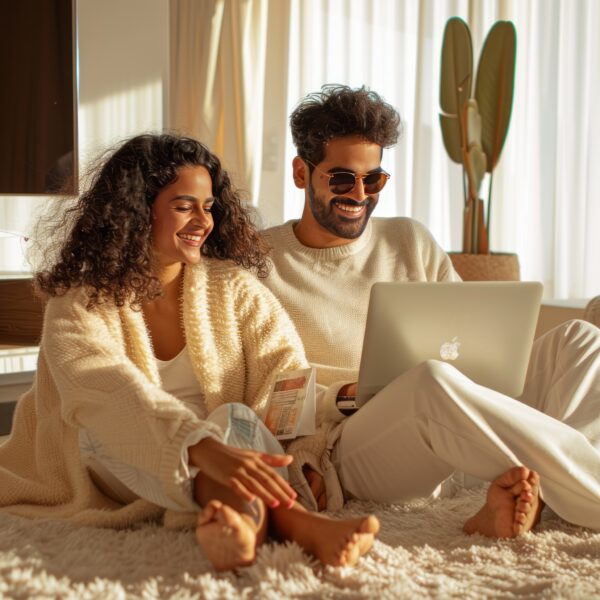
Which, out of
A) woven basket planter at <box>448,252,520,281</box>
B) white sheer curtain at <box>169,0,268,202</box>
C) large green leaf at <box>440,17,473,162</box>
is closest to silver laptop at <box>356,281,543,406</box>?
woven basket planter at <box>448,252,520,281</box>

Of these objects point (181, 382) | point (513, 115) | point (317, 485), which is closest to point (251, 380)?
point (181, 382)

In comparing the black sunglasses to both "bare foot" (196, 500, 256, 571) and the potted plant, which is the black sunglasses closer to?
"bare foot" (196, 500, 256, 571)

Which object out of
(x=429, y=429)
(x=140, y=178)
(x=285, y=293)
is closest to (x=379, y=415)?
(x=429, y=429)

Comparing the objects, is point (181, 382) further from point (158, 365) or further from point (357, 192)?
point (357, 192)

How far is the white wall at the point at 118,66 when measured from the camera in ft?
13.5

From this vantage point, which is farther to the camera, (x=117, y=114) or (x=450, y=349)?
(x=117, y=114)

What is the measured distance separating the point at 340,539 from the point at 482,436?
389 mm

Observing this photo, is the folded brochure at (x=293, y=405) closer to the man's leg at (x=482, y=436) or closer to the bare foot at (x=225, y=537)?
the man's leg at (x=482, y=436)

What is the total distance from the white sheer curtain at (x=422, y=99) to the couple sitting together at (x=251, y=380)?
243 centimetres

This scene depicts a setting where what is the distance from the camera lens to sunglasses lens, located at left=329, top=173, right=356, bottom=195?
242cm

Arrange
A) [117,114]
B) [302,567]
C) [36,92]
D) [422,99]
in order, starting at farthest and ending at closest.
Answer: [422,99] < [117,114] < [36,92] < [302,567]

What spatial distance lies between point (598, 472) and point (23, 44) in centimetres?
287

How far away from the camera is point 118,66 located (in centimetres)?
416

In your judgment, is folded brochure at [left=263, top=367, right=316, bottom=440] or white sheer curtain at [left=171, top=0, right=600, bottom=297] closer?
folded brochure at [left=263, top=367, right=316, bottom=440]
